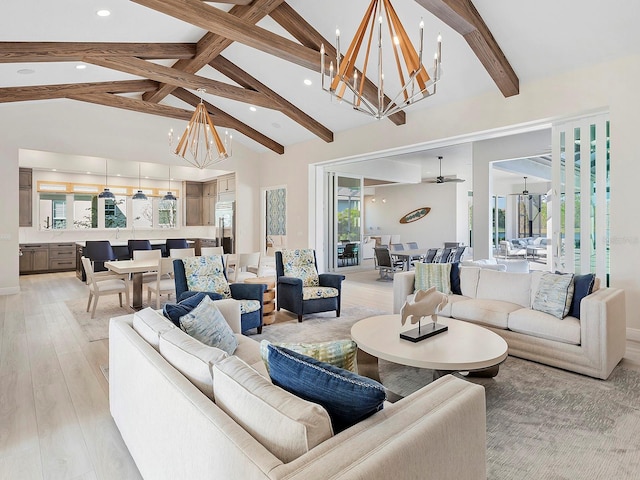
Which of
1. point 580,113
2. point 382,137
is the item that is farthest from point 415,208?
point 580,113

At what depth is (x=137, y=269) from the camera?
523 centimetres

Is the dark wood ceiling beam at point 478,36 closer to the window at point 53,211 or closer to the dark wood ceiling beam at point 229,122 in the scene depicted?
the dark wood ceiling beam at point 229,122

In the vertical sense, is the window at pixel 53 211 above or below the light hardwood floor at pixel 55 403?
above

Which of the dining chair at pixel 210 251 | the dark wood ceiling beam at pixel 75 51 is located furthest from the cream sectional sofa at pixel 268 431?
the dark wood ceiling beam at pixel 75 51

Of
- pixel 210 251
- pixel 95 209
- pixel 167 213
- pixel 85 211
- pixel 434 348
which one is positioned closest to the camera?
pixel 434 348

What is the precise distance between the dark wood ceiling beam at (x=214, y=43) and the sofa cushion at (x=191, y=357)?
3.98 metres

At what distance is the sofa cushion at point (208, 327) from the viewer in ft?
7.32

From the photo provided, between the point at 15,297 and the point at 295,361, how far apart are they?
728 centimetres

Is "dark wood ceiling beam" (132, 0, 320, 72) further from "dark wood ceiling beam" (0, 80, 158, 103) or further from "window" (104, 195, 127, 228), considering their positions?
"window" (104, 195, 127, 228)

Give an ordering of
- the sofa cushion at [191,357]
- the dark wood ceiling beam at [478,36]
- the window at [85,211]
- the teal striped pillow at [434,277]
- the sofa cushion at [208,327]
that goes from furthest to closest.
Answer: the window at [85,211], the teal striped pillow at [434,277], the dark wood ceiling beam at [478,36], the sofa cushion at [208,327], the sofa cushion at [191,357]

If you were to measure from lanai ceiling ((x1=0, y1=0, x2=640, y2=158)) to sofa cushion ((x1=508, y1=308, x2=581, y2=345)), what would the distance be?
289 centimetres

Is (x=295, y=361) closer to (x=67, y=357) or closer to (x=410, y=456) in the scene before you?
(x=410, y=456)

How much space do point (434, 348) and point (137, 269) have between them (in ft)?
14.0

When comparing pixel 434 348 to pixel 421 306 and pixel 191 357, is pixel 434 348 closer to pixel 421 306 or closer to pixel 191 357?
pixel 421 306
